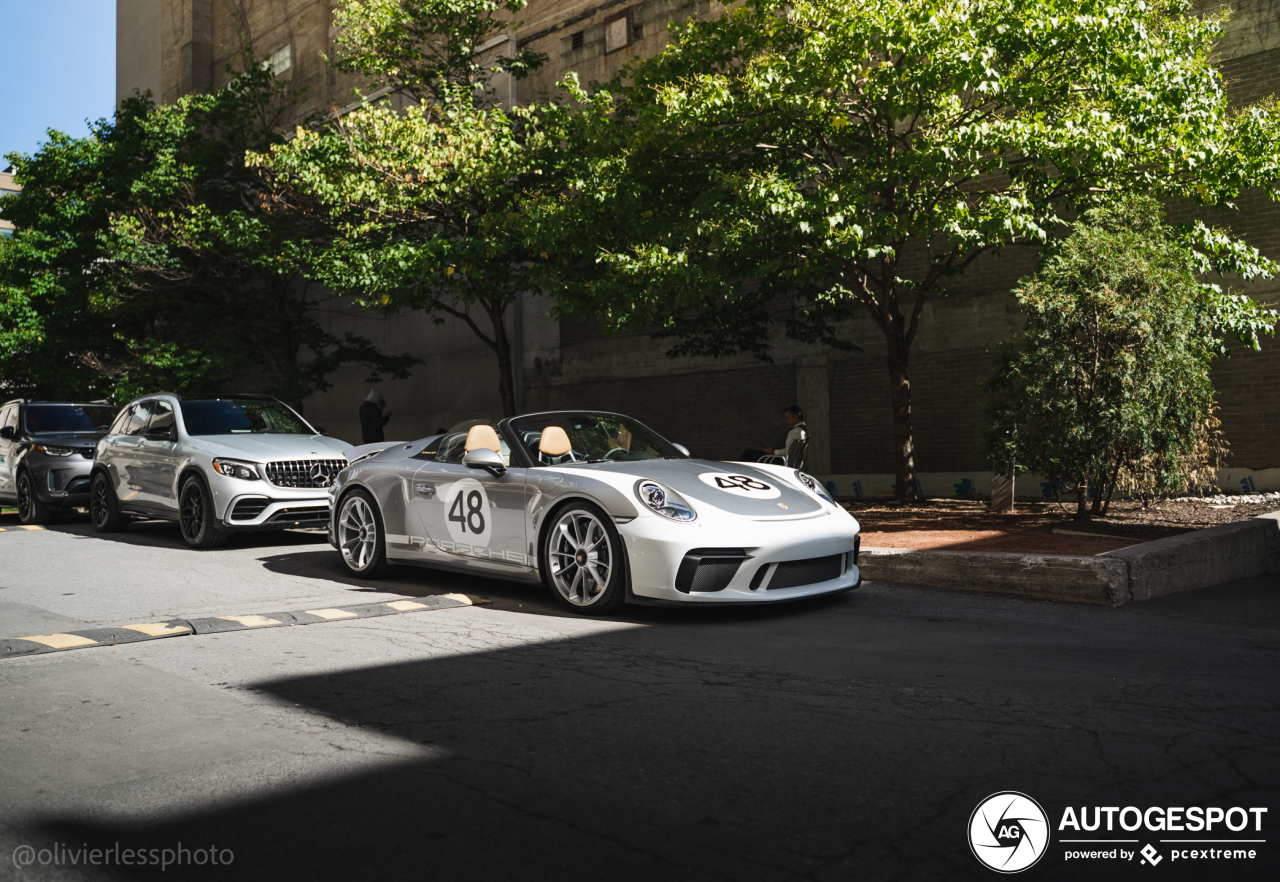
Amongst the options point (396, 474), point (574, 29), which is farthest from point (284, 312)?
point (396, 474)

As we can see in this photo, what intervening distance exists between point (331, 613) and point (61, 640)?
5.07 feet

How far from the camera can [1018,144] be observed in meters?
10.1

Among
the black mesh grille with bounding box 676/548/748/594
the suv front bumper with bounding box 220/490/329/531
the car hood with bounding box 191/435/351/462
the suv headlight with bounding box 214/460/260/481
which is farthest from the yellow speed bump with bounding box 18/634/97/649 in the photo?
the car hood with bounding box 191/435/351/462

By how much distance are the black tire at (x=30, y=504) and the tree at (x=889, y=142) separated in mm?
7861

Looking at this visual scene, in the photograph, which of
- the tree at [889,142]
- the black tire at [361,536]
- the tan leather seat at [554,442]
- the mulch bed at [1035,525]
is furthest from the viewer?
the tree at [889,142]

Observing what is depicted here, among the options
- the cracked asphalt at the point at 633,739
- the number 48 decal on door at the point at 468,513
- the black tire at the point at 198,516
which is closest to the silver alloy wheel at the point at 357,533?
the number 48 decal on door at the point at 468,513

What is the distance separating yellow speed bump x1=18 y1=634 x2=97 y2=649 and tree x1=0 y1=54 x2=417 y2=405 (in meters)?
14.3

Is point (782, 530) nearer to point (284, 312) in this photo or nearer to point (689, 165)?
point (689, 165)

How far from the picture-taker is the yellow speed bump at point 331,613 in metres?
6.44

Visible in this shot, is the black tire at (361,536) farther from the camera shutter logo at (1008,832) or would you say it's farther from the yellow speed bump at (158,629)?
the camera shutter logo at (1008,832)

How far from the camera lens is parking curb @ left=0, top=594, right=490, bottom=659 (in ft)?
18.3

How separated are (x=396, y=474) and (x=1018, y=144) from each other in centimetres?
702

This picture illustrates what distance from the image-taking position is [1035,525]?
34.1 feet

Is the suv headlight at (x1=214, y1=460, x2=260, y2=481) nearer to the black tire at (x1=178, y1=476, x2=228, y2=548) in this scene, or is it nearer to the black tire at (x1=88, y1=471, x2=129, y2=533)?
the black tire at (x1=178, y1=476, x2=228, y2=548)
